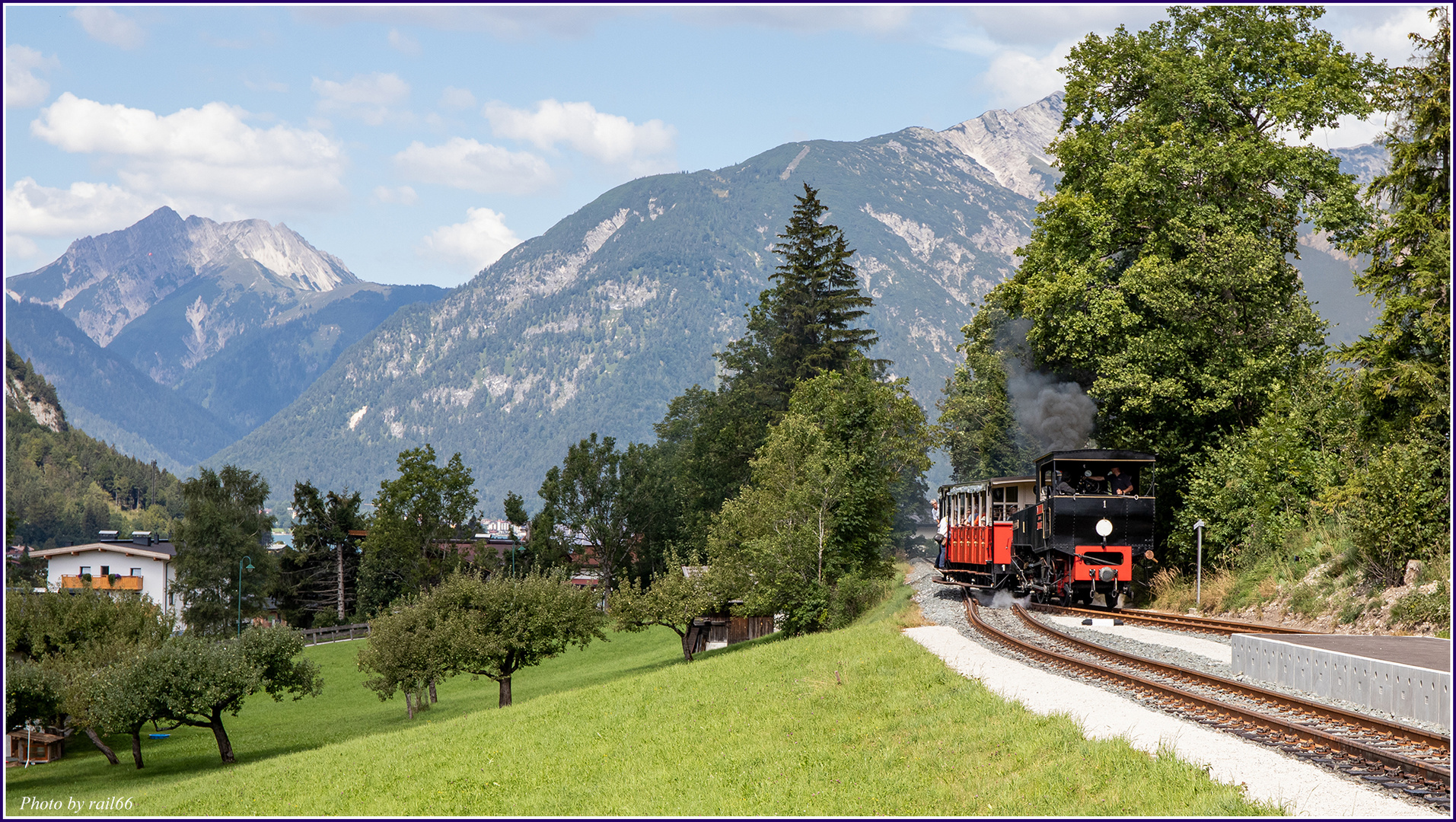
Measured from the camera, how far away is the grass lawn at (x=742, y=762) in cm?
1197

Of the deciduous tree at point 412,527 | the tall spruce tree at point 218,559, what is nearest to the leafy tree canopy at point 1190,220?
the deciduous tree at point 412,527

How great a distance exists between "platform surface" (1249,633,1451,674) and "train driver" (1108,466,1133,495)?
1172 cm

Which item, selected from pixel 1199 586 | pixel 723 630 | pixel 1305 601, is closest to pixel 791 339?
pixel 723 630

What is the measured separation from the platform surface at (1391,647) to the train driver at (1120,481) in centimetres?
1172

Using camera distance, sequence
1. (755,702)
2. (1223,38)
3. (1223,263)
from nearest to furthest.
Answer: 1. (755,702)
2. (1223,263)
3. (1223,38)

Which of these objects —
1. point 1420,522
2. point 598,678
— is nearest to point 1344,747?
point 1420,522

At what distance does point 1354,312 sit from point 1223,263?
6740 inches

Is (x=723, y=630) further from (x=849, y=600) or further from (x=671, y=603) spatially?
(x=849, y=600)

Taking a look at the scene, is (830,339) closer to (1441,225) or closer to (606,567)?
(1441,225)

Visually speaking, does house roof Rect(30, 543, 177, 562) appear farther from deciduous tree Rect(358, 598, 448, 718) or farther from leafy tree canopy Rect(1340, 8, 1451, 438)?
leafy tree canopy Rect(1340, 8, 1451, 438)

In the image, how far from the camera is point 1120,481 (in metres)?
31.2

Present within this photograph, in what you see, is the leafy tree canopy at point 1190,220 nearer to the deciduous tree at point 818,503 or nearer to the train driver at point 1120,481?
the train driver at point 1120,481

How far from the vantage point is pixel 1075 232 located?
40375 millimetres

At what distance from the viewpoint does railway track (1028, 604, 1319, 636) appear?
23.2m
